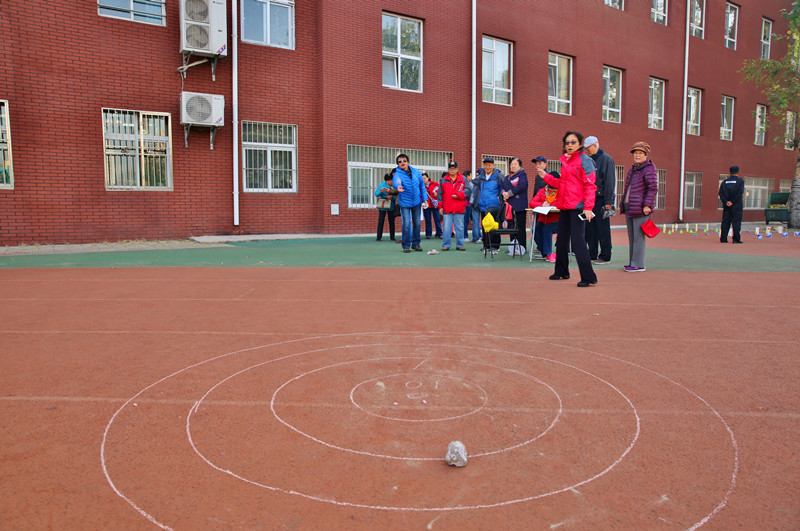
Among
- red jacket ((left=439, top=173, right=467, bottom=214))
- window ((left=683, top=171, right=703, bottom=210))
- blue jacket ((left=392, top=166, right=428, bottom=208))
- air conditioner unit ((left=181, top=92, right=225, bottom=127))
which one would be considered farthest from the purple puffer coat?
window ((left=683, top=171, right=703, bottom=210))

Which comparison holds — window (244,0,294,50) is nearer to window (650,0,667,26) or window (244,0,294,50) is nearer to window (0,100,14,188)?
window (0,100,14,188)

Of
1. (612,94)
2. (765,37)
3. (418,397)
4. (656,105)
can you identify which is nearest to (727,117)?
(765,37)

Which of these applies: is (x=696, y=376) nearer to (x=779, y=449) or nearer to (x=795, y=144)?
(x=779, y=449)

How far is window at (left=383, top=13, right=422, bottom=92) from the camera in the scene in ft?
58.6

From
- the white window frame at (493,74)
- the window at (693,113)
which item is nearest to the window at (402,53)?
the white window frame at (493,74)

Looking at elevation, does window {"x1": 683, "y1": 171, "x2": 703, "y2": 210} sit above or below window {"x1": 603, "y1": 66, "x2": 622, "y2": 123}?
below

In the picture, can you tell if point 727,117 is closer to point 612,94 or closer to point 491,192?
point 612,94

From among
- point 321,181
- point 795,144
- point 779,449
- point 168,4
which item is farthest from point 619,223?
point 779,449

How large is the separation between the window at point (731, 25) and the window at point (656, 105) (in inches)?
213

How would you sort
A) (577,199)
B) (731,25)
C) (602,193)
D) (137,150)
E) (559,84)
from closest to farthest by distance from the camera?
(577,199) → (602,193) → (137,150) → (559,84) → (731,25)

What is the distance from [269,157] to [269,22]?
3.67m

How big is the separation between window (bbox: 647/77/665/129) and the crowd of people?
1570 cm

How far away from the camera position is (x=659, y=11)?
25.2 m

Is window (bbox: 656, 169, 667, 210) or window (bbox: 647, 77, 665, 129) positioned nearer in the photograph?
window (bbox: 647, 77, 665, 129)
